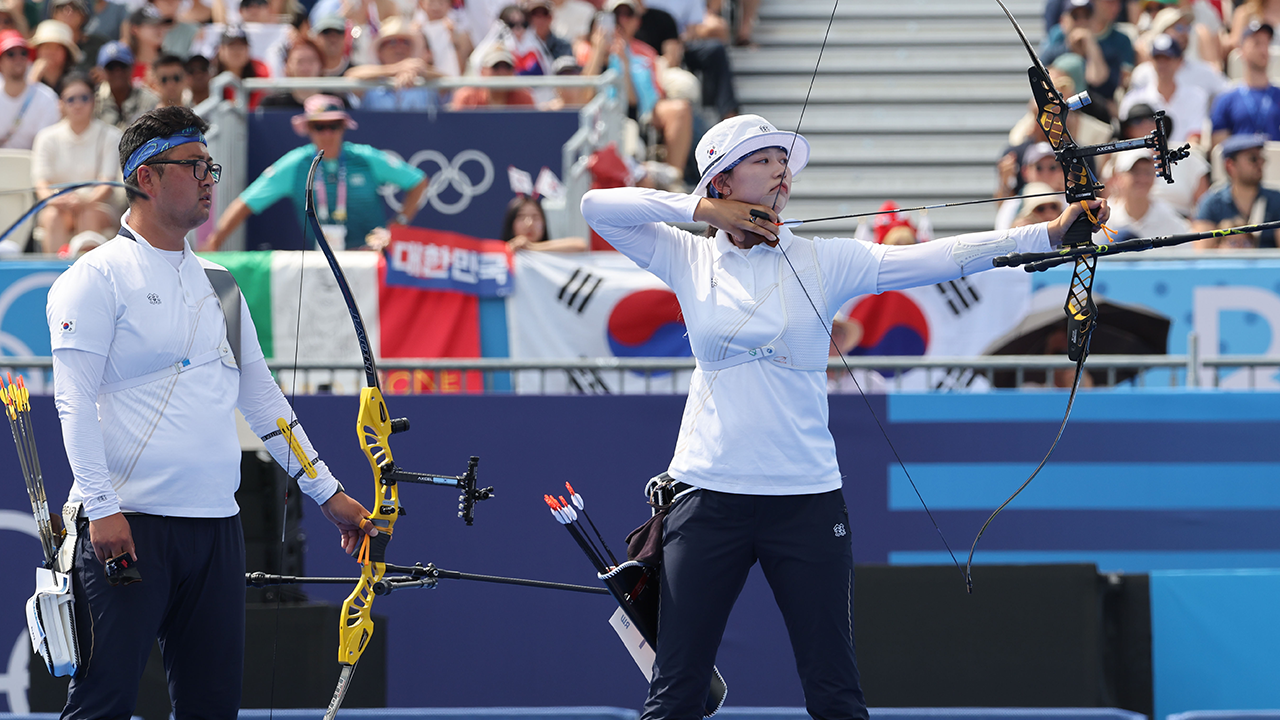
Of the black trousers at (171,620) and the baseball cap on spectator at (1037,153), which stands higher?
the baseball cap on spectator at (1037,153)

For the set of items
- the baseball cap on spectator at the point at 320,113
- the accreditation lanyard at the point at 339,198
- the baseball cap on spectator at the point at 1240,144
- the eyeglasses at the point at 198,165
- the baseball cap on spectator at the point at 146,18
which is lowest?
the eyeglasses at the point at 198,165

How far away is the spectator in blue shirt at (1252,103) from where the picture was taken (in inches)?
337

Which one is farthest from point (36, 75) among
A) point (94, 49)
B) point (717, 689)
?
point (717, 689)

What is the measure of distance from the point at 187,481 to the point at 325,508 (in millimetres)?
511

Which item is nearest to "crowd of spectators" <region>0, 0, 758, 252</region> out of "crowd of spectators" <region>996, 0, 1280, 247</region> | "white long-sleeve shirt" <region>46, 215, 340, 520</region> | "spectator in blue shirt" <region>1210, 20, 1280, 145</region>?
"crowd of spectators" <region>996, 0, 1280, 247</region>

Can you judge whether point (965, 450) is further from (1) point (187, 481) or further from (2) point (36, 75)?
(2) point (36, 75)

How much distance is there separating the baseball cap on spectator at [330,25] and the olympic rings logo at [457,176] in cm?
143

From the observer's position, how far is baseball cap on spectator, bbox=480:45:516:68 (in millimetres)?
8992

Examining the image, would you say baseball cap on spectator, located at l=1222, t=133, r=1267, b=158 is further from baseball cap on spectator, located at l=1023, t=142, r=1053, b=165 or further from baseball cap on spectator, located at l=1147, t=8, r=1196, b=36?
baseball cap on spectator, located at l=1147, t=8, r=1196, b=36

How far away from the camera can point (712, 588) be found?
339 centimetres

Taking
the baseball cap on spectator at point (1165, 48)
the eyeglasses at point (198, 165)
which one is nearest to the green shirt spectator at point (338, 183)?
the eyeglasses at point (198, 165)

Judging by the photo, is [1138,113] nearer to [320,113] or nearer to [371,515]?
[320,113]

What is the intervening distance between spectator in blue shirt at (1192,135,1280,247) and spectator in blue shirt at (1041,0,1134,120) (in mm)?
1535

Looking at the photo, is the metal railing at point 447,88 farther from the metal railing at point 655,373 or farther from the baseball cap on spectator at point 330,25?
the metal railing at point 655,373
